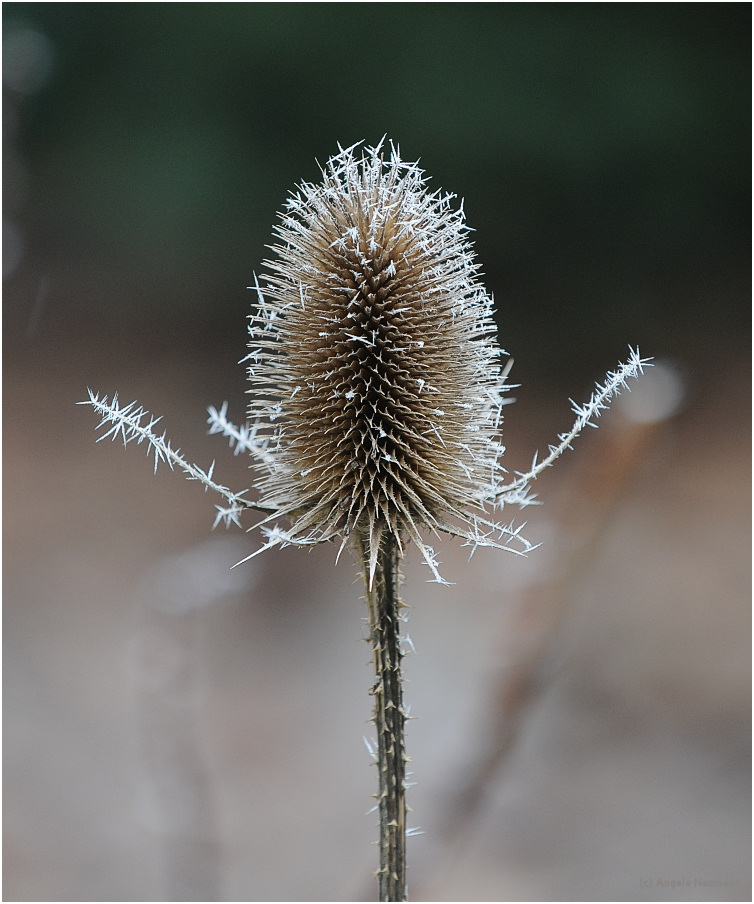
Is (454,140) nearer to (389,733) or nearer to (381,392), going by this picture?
(381,392)

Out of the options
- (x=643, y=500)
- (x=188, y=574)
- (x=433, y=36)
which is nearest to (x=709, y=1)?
(x=433, y=36)

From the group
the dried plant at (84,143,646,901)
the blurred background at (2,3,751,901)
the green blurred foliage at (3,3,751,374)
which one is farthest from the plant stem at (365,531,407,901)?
the green blurred foliage at (3,3,751,374)

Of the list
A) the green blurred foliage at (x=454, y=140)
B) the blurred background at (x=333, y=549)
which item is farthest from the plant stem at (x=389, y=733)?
the green blurred foliage at (x=454, y=140)

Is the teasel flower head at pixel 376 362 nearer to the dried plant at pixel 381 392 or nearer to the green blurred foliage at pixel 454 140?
the dried plant at pixel 381 392

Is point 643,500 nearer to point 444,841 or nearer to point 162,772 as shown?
point 444,841

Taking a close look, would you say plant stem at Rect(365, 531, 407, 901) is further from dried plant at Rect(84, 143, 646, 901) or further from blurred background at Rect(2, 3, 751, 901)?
blurred background at Rect(2, 3, 751, 901)

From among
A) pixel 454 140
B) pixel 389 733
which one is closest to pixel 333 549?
pixel 454 140
